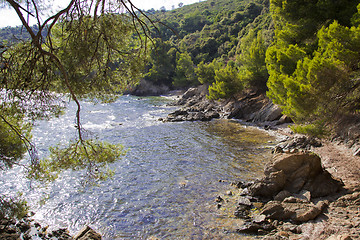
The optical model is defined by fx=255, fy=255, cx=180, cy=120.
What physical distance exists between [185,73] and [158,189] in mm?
58898

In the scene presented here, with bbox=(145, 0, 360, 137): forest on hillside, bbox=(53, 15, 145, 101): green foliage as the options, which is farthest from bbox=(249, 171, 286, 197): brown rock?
bbox=(53, 15, 145, 101): green foliage

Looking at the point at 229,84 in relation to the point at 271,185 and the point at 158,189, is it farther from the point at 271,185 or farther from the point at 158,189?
the point at 271,185

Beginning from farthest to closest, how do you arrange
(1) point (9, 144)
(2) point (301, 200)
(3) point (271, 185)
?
(3) point (271, 185) → (2) point (301, 200) → (1) point (9, 144)

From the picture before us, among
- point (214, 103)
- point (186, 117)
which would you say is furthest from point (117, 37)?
point (214, 103)

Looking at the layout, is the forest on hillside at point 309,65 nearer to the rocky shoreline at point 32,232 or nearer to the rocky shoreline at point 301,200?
the rocky shoreline at point 301,200

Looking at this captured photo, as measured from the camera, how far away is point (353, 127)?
46.9 feet

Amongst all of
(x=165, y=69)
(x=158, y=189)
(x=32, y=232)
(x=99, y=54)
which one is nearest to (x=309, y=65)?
(x=99, y=54)

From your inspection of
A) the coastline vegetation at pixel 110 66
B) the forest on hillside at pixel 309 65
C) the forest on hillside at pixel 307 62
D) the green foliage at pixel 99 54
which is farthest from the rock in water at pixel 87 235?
the forest on hillside at pixel 309 65

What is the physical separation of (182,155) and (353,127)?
1080cm

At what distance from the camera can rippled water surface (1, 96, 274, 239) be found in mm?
9961

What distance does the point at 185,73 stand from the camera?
69812mm

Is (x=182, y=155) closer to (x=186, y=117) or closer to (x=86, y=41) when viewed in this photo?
(x=86, y=41)

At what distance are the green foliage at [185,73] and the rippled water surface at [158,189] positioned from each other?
4569 centimetres

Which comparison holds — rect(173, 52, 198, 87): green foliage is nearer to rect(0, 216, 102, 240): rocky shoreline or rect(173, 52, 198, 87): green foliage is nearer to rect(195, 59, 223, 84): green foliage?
rect(195, 59, 223, 84): green foliage
